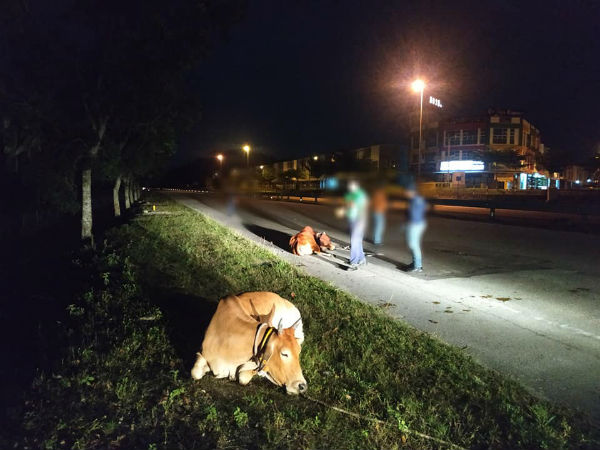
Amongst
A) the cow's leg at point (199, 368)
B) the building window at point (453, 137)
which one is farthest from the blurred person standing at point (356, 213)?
the building window at point (453, 137)

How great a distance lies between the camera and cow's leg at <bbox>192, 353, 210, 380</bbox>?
3.69 metres

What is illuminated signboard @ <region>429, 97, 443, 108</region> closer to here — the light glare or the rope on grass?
the light glare

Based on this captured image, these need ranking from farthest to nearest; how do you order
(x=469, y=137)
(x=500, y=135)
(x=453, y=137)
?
(x=453, y=137), (x=469, y=137), (x=500, y=135)

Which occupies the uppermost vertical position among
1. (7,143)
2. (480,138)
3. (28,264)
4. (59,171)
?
(480,138)

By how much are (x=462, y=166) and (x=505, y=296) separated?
178 feet

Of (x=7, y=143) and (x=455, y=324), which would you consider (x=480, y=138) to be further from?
(x=455, y=324)

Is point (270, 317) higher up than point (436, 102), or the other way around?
point (436, 102)

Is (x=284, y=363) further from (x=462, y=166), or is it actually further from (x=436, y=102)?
(x=436, y=102)

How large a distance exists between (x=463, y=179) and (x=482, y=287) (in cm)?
5221

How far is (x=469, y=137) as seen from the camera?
6047 centimetres

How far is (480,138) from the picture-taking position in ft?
196

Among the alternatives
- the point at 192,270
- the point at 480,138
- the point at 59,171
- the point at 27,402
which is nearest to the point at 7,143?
the point at 59,171

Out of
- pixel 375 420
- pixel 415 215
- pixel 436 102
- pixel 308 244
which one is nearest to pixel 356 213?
pixel 415 215

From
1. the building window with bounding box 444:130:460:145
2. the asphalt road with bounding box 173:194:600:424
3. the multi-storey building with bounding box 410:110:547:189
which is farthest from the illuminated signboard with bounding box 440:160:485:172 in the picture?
the asphalt road with bounding box 173:194:600:424
